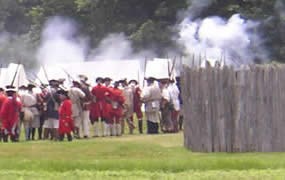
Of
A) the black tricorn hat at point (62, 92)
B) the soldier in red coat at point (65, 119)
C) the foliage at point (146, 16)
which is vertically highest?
the foliage at point (146, 16)

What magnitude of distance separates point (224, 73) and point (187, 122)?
1.51 metres

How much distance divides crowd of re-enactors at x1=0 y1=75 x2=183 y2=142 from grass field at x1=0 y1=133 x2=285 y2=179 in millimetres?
2815

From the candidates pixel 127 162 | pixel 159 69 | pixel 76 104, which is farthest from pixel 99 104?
pixel 127 162

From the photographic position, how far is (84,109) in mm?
24469

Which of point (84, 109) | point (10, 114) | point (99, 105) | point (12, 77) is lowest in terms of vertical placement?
→ point (10, 114)

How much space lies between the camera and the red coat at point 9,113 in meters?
23.3

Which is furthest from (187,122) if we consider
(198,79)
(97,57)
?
(97,57)

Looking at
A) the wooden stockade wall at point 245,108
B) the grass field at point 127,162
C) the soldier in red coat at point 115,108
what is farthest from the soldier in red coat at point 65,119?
the wooden stockade wall at point 245,108

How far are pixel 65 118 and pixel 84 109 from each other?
201cm

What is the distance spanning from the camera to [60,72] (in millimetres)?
34656

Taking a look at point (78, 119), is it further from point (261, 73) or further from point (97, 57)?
point (97, 57)

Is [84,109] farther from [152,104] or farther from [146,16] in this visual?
[146,16]

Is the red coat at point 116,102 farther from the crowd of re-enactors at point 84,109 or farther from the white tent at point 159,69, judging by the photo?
the white tent at point 159,69

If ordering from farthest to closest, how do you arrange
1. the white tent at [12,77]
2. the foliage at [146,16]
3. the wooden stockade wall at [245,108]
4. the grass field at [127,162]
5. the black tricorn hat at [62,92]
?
the foliage at [146,16] → the white tent at [12,77] → the black tricorn hat at [62,92] → the wooden stockade wall at [245,108] → the grass field at [127,162]
